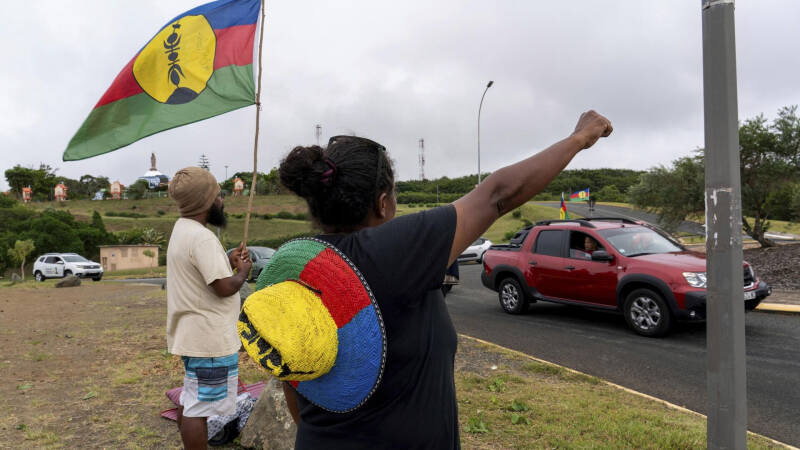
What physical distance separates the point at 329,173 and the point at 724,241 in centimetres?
146

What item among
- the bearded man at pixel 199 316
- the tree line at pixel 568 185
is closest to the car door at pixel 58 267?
the bearded man at pixel 199 316

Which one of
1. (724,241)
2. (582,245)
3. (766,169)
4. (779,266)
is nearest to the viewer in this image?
(724,241)

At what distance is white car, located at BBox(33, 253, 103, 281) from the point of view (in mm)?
28766

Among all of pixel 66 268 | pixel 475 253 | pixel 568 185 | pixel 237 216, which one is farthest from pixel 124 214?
pixel 568 185

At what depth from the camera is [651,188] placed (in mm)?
22859

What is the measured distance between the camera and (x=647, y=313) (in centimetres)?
784

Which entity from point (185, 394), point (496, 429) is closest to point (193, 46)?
point (185, 394)

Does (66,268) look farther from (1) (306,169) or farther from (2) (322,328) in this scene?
(2) (322,328)

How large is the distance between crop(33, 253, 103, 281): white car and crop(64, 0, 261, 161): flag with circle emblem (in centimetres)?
2879

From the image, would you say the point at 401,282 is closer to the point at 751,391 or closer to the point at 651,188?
the point at 751,391

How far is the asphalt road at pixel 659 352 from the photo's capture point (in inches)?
196

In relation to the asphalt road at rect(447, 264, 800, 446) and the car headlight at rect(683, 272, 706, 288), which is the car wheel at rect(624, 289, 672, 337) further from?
the car headlight at rect(683, 272, 706, 288)

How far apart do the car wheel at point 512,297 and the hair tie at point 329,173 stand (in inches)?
354

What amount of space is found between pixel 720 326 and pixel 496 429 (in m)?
2.50
